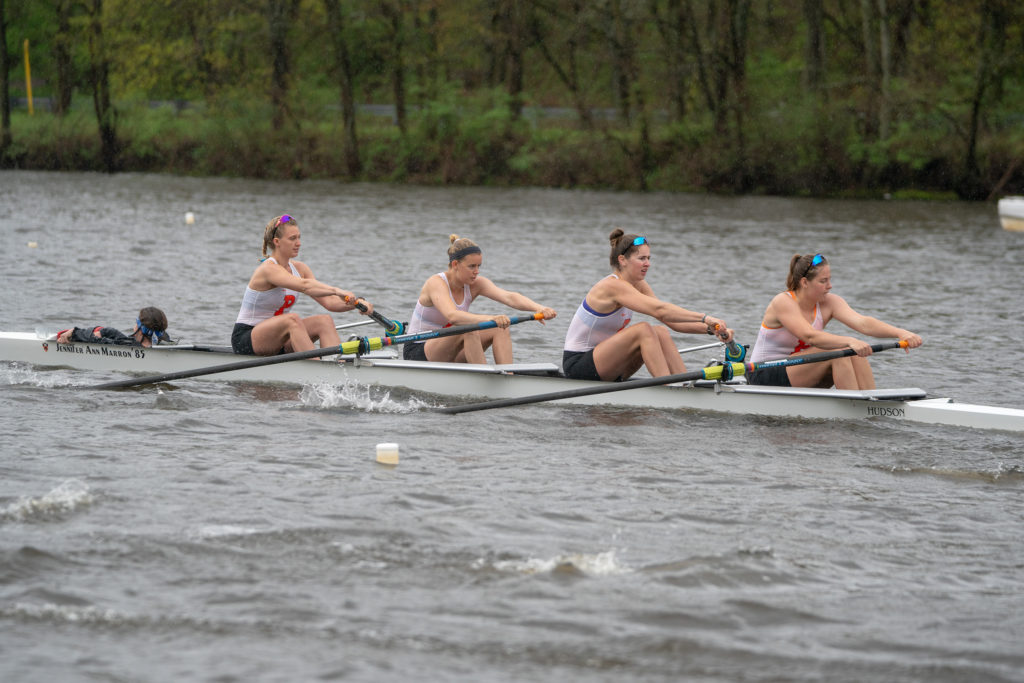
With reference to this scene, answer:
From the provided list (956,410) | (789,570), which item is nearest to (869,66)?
(956,410)

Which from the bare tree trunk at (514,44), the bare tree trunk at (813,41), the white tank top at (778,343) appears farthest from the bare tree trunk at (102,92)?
the white tank top at (778,343)

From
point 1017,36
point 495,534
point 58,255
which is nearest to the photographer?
point 495,534

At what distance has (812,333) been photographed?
9531 mm

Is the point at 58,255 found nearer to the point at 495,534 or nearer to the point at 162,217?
the point at 162,217

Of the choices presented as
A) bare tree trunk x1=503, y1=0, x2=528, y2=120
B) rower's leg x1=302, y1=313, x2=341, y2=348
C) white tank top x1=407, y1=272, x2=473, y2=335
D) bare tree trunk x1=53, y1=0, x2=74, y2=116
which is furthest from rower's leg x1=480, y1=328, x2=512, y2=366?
bare tree trunk x1=53, y1=0, x2=74, y2=116

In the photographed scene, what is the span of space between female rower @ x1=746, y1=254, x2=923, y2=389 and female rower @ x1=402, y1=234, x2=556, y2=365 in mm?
1773

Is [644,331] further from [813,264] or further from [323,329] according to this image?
[323,329]

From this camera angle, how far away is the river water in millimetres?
5547

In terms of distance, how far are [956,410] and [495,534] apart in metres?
4.26

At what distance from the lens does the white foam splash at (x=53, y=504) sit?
711 cm

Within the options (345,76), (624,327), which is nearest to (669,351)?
(624,327)

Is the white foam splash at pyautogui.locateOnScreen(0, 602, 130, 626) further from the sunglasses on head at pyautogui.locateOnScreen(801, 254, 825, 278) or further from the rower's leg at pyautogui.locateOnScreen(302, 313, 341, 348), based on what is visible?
the sunglasses on head at pyautogui.locateOnScreen(801, 254, 825, 278)

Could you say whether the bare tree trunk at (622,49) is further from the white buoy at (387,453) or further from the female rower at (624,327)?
the white buoy at (387,453)

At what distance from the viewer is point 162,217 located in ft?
95.4
